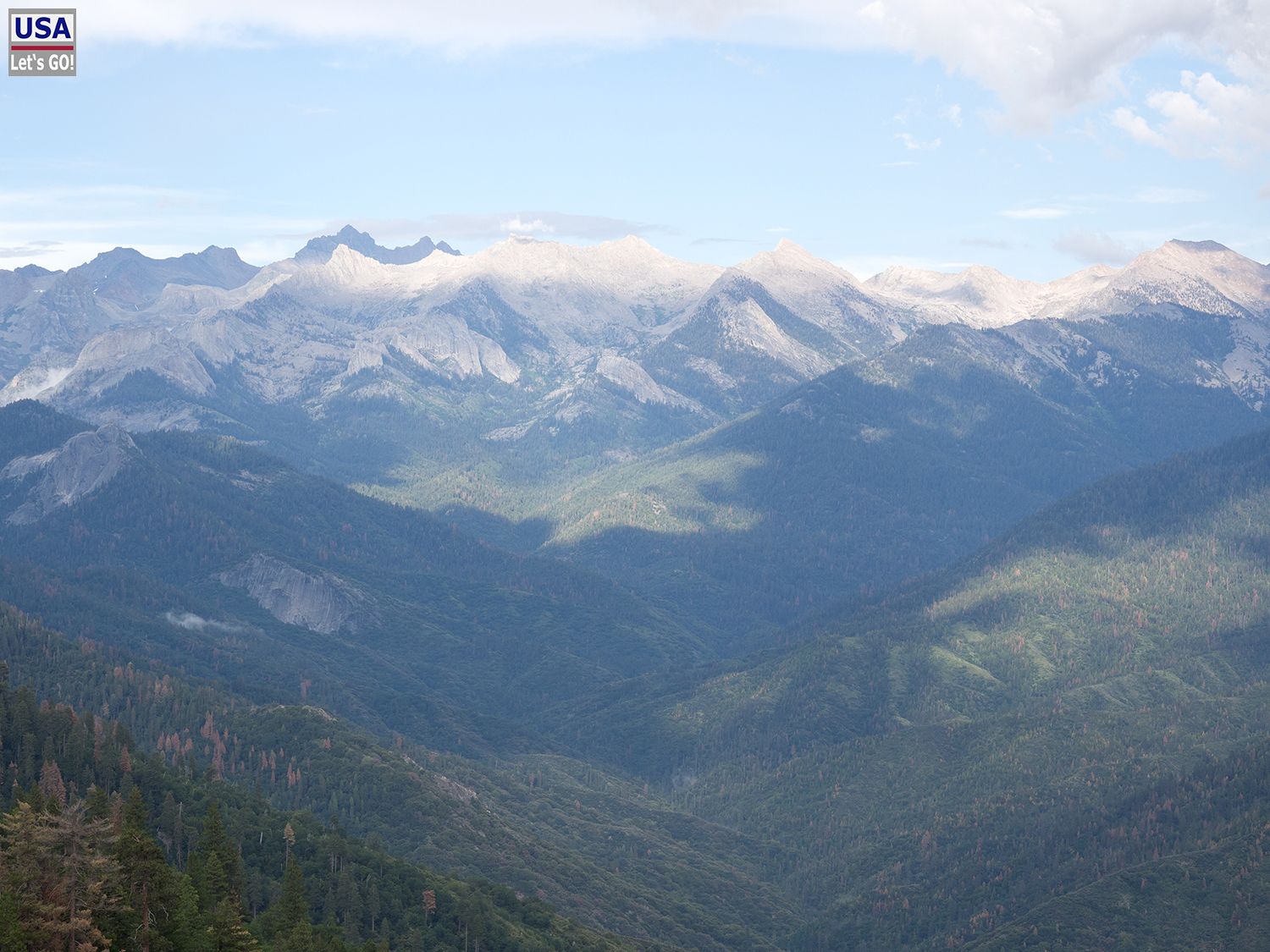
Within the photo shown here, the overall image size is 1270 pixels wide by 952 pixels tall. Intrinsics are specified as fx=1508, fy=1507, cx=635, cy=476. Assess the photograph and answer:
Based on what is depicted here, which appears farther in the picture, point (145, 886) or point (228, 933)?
point (145, 886)

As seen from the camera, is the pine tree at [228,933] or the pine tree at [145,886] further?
the pine tree at [228,933]

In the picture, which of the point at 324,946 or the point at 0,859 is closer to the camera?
the point at 0,859

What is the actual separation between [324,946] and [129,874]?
34927 mm

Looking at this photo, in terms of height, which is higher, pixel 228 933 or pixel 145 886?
pixel 145 886

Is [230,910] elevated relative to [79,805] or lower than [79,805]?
lower

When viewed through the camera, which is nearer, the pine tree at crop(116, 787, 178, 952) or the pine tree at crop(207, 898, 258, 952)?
the pine tree at crop(116, 787, 178, 952)

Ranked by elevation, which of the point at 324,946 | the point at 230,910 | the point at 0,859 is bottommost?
the point at 324,946

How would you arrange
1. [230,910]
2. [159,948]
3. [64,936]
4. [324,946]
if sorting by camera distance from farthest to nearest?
[324,946] < [230,910] < [159,948] < [64,936]

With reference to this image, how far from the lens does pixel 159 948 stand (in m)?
166

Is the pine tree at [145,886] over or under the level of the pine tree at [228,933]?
over

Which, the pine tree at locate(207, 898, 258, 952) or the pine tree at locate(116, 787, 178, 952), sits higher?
the pine tree at locate(116, 787, 178, 952)

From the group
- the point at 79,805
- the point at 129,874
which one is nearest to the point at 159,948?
the point at 129,874

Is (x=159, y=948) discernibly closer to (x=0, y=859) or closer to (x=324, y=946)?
(x=0, y=859)

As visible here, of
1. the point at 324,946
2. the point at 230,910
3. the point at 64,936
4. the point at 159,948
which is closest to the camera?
the point at 64,936
